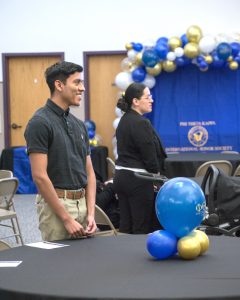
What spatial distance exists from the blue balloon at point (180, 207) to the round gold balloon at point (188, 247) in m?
0.02

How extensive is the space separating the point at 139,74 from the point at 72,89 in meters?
5.71

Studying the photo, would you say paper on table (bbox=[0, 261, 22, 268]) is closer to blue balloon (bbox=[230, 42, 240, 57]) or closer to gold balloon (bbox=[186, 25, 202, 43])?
gold balloon (bbox=[186, 25, 202, 43])

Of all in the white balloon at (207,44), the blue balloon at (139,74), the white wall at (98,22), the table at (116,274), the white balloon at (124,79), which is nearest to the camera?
the table at (116,274)

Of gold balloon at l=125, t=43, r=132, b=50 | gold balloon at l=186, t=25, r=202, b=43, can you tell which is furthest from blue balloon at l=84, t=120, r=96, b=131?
gold balloon at l=186, t=25, r=202, b=43

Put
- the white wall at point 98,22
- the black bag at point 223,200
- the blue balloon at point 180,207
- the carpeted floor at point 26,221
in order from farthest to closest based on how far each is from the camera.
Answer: the white wall at point 98,22 < the carpeted floor at point 26,221 < the black bag at point 223,200 < the blue balloon at point 180,207

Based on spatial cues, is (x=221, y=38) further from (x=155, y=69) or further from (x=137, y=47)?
(x=137, y=47)

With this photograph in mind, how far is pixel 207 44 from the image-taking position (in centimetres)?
787

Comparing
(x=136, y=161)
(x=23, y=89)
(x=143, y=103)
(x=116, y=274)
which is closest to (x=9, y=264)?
(x=116, y=274)

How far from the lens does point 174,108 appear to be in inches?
346

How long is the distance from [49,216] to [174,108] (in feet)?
21.0

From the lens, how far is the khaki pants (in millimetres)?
2553

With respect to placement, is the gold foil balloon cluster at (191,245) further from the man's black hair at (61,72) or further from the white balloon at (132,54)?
the white balloon at (132,54)

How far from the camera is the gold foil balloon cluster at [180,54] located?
7926mm

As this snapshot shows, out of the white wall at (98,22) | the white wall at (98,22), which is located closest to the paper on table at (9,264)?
the white wall at (98,22)
